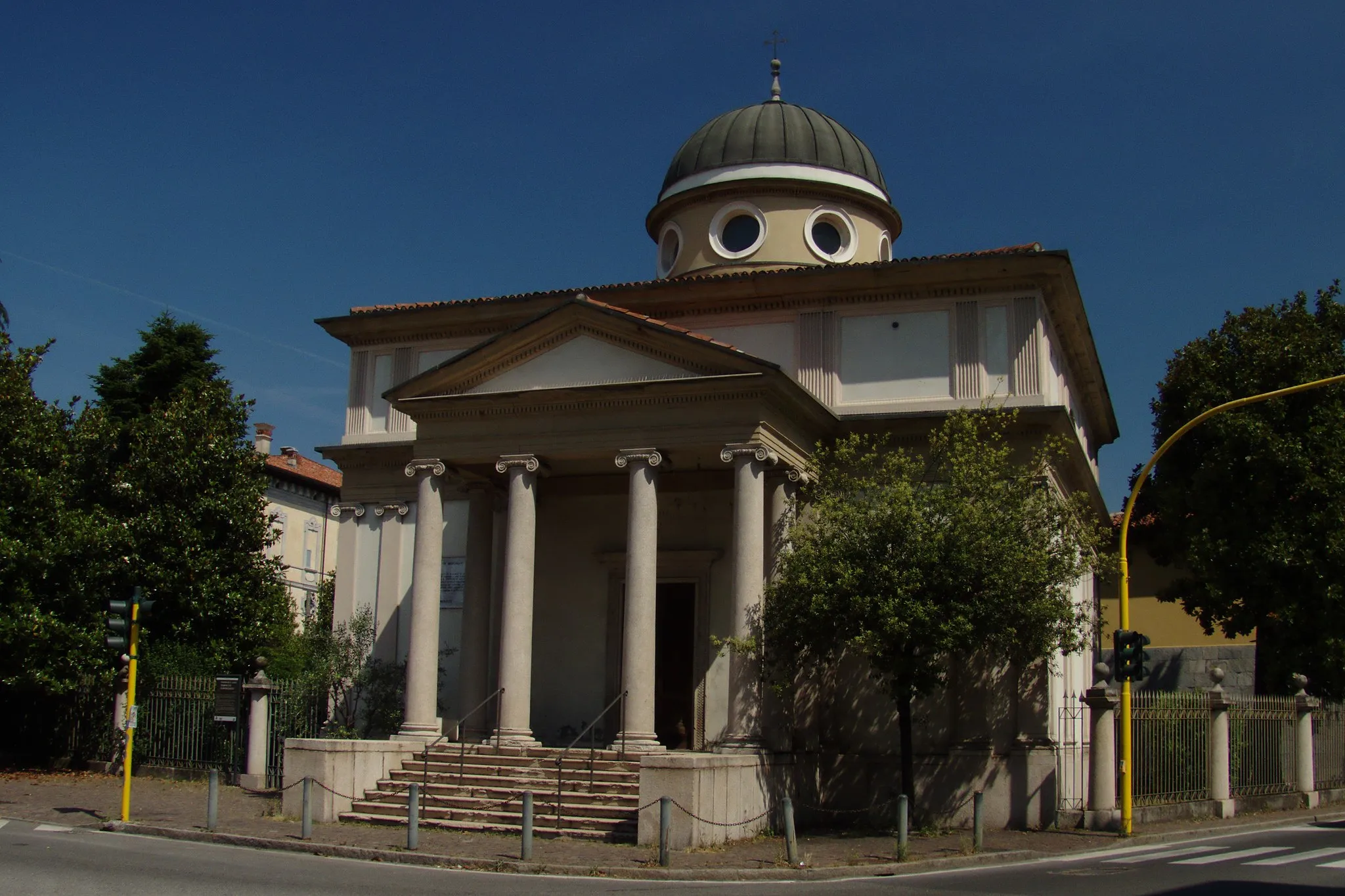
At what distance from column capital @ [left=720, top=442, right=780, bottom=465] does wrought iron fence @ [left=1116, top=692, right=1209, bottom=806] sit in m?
6.83

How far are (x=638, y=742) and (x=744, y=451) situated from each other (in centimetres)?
446

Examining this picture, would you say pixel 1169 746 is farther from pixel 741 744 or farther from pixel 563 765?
pixel 563 765

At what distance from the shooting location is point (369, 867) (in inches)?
567

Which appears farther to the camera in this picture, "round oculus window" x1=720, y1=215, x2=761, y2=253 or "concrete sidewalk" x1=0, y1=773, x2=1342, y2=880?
"round oculus window" x1=720, y1=215, x2=761, y2=253

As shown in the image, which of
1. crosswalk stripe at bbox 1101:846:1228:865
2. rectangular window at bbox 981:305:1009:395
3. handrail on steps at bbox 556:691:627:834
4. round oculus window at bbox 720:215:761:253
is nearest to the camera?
crosswalk stripe at bbox 1101:846:1228:865

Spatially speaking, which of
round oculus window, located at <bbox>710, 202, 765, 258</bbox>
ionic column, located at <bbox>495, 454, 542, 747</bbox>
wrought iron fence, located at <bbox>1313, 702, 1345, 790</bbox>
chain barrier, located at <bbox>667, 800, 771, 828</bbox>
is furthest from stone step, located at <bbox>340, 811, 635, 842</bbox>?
wrought iron fence, located at <bbox>1313, 702, 1345, 790</bbox>

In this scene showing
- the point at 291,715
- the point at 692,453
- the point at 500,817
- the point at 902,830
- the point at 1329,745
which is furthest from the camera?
the point at 1329,745

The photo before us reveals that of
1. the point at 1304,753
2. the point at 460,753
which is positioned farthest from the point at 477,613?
the point at 1304,753

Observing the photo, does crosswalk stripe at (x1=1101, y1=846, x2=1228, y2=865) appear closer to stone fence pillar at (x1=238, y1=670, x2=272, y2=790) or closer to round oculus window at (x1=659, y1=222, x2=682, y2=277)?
stone fence pillar at (x1=238, y1=670, x2=272, y2=790)

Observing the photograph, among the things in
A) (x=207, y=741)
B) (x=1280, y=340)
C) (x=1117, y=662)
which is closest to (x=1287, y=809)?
(x=1117, y=662)

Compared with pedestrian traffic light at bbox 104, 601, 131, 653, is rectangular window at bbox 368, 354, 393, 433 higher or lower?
higher

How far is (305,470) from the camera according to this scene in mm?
51781

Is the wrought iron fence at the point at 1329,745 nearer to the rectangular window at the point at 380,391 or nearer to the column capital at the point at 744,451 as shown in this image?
the column capital at the point at 744,451

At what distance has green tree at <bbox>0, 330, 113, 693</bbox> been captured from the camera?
75.9 ft
